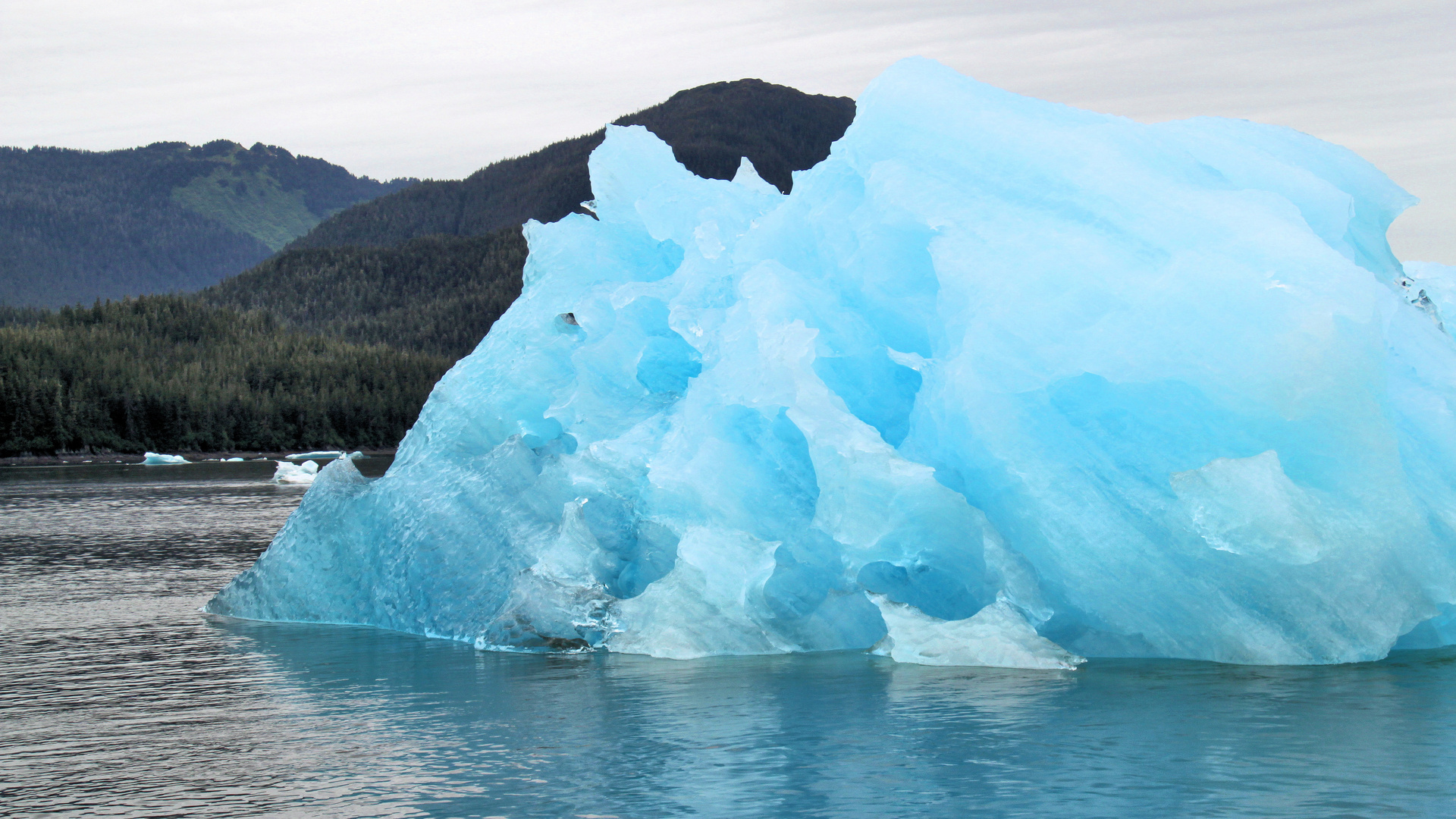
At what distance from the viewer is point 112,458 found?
9375 centimetres

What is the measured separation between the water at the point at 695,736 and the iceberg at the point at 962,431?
0.60 meters

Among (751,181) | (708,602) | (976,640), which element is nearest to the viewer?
(976,640)

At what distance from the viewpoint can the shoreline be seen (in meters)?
88.2

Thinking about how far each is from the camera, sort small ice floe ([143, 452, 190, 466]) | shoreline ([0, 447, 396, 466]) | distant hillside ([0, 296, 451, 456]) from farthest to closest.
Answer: distant hillside ([0, 296, 451, 456]) < shoreline ([0, 447, 396, 466]) < small ice floe ([143, 452, 190, 466])

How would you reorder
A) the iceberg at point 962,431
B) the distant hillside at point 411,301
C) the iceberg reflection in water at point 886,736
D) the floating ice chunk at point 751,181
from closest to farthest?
the iceberg reflection in water at point 886,736
the iceberg at point 962,431
the floating ice chunk at point 751,181
the distant hillside at point 411,301

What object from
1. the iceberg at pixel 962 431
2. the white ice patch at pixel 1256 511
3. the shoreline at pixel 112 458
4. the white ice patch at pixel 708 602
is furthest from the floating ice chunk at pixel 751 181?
the shoreline at pixel 112 458

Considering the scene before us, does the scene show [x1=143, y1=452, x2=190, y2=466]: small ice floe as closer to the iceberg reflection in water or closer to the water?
the water

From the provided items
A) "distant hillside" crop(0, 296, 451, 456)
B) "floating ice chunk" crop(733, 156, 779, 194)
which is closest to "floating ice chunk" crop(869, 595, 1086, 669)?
"floating ice chunk" crop(733, 156, 779, 194)

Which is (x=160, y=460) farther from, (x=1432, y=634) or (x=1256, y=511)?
(x=1256, y=511)

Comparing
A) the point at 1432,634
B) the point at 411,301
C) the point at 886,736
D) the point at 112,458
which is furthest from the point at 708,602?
the point at 411,301

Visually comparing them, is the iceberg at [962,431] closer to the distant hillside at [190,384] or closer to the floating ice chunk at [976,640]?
the floating ice chunk at [976,640]

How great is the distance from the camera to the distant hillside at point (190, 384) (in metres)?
96.2

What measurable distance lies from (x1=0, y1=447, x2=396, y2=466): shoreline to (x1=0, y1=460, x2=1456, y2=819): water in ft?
266

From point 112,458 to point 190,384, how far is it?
17.3m
